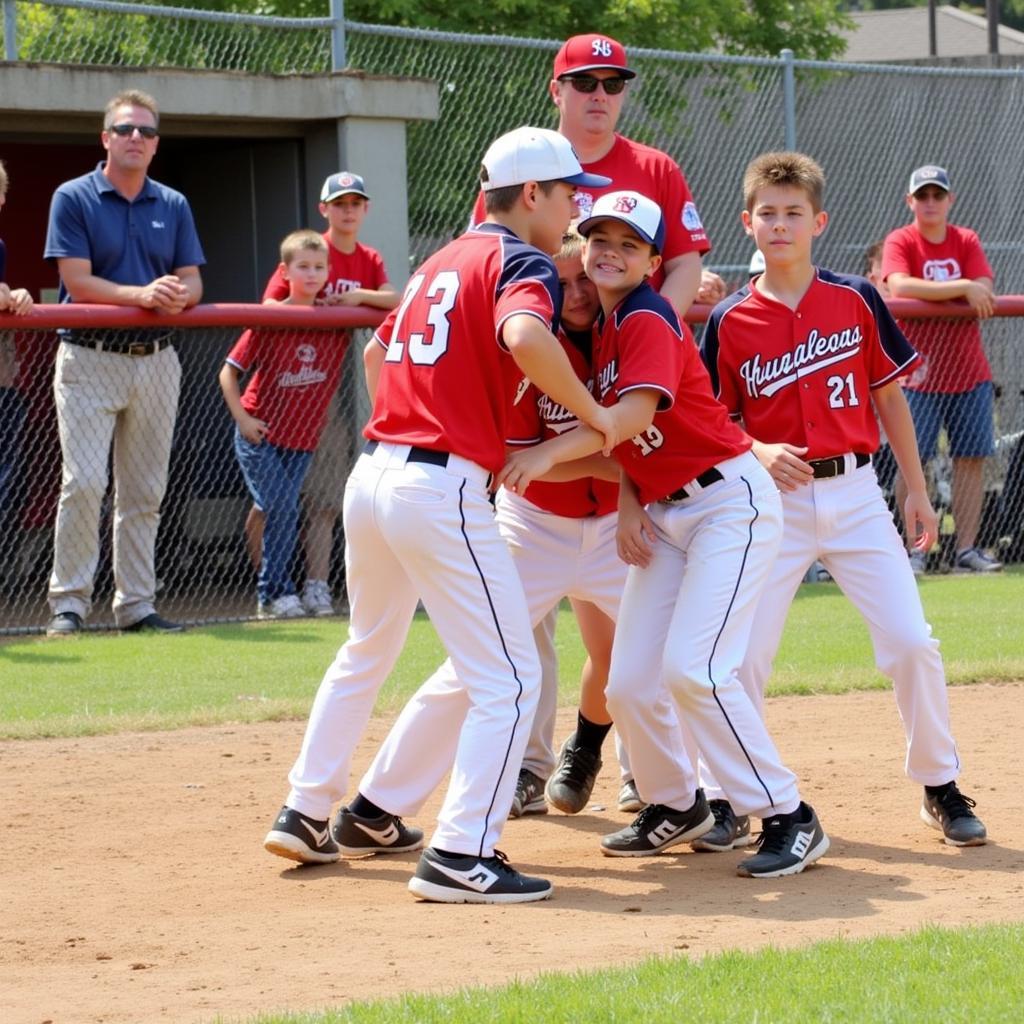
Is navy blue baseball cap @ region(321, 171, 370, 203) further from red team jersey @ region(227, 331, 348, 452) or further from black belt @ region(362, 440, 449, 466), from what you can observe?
black belt @ region(362, 440, 449, 466)

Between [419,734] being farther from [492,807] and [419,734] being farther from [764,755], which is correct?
[764,755]

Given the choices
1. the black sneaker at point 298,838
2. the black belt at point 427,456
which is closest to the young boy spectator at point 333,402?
the black sneaker at point 298,838

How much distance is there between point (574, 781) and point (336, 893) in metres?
1.20

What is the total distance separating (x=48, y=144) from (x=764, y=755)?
9230 mm

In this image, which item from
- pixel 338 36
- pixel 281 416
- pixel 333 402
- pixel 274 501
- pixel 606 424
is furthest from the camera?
pixel 338 36

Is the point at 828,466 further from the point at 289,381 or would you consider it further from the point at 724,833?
the point at 289,381

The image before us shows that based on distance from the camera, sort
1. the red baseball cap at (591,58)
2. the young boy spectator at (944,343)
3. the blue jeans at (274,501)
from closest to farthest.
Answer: the red baseball cap at (591,58) < the blue jeans at (274,501) < the young boy spectator at (944,343)

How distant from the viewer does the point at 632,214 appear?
490 cm

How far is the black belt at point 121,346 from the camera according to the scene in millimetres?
9102

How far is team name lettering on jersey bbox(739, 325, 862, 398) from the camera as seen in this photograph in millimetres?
5375

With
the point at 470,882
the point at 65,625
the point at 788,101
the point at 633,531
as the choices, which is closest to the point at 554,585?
the point at 633,531

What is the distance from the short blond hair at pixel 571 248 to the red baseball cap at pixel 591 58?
2.98ft

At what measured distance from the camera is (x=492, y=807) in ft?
15.5

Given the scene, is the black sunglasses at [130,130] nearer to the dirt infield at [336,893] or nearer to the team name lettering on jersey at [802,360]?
the dirt infield at [336,893]
